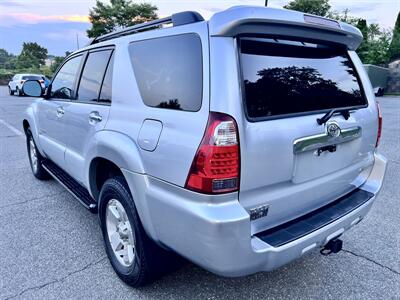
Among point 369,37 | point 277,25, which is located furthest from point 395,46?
point 277,25

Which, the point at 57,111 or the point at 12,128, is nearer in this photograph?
the point at 57,111

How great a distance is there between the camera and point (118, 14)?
118ft

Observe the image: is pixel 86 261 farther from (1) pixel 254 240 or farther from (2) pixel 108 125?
(1) pixel 254 240

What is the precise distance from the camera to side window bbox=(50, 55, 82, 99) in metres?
3.48

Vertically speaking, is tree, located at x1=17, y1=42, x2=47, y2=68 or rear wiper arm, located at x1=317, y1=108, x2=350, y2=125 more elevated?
tree, located at x1=17, y1=42, x2=47, y2=68

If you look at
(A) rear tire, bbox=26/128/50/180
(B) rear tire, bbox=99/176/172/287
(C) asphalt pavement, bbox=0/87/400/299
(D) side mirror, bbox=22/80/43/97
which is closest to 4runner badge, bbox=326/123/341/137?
(C) asphalt pavement, bbox=0/87/400/299

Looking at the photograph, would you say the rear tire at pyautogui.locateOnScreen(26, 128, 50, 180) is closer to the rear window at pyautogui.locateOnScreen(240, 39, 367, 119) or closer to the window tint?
the window tint

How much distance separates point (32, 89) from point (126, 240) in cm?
268

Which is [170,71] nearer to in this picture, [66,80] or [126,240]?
[126,240]

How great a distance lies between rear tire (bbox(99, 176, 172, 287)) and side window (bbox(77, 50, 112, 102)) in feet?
3.03

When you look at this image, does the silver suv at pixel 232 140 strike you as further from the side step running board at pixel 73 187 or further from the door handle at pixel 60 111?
the door handle at pixel 60 111

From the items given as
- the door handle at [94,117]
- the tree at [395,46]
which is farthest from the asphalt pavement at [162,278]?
the tree at [395,46]

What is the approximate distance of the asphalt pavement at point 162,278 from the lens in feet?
7.97

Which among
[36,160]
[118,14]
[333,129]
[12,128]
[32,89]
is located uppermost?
[118,14]
